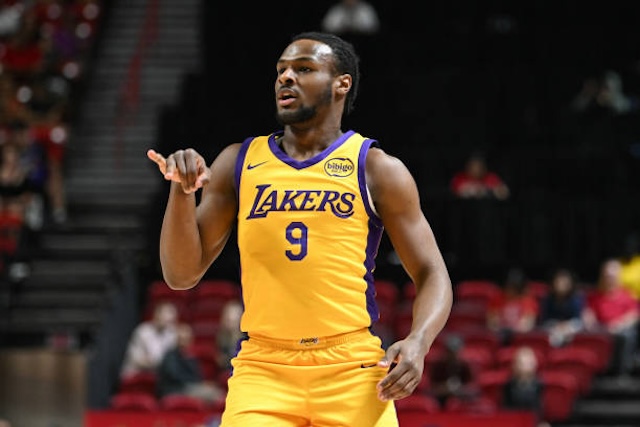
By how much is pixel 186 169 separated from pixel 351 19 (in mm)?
13797

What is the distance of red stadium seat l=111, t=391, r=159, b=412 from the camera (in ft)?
40.7

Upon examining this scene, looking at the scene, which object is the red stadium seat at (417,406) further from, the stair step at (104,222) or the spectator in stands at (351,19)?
the spectator in stands at (351,19)

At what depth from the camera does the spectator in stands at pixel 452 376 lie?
12.7 meters

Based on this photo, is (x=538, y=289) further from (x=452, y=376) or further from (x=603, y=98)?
(x=603, y=98)

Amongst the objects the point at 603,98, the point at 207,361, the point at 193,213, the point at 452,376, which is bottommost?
the point at 207,361

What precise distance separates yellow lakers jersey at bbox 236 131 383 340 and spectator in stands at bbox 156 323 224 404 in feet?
27.1

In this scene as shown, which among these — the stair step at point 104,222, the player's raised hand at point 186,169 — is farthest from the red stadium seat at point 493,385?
the player's raised hand at point 186,169

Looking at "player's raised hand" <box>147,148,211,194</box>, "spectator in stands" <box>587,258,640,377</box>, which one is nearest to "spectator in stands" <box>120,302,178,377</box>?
"spectator in stands" <box>587,258,640,377</box>

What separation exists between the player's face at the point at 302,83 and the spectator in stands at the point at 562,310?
9588 mm

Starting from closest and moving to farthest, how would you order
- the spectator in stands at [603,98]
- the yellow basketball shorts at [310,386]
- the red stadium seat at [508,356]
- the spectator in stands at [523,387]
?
the yellow basketball shorts at [310,386] < the spectator in stands at [523,387] < the red stadium seat at [508,356] < the spectator in stands at [603,98]

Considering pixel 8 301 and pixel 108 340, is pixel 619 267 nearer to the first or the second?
pixel 108 340

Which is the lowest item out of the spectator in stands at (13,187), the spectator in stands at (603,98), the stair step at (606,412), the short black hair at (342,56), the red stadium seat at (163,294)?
the stair step at (606,412)

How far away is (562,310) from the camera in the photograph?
14398 millimetres

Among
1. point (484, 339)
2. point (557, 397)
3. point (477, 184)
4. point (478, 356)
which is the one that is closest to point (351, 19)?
point (477, 184)
